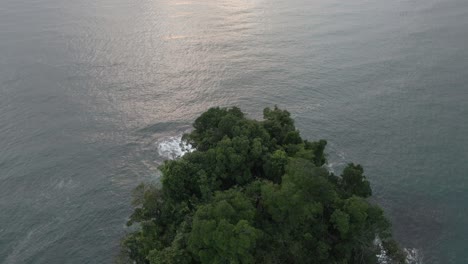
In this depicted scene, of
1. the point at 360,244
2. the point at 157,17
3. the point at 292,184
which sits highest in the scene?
the point at 157,17

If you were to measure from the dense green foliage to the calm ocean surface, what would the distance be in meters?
12.0

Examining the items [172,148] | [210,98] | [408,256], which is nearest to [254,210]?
[408,256]

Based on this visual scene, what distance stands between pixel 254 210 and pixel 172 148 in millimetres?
32517

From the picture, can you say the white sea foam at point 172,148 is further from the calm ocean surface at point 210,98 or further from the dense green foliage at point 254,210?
the dense green foliage at point 254,210

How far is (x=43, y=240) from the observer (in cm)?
5159

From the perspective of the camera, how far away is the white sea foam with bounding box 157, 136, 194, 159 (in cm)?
6650

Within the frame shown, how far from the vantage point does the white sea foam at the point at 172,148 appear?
66.5 metres

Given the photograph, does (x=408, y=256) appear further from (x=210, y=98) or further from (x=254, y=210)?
(x=210, y=98)

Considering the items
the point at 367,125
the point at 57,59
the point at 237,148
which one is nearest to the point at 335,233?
the point at 237,148

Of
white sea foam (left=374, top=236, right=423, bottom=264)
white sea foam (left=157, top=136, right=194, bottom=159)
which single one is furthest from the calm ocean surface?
white sea foam (left=374, top=236, right=423, bottom=264)

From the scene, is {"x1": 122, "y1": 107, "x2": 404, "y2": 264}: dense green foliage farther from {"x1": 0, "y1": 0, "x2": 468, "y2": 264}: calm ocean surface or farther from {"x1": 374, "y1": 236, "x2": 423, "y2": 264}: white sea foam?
{"x1": 0, "y1": 0, "x2": 468, "y2": 264}: calm ocean surface

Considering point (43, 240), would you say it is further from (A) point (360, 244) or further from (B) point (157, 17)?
(B) point (157, 17)

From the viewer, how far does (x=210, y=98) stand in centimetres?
8088

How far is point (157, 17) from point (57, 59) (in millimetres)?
36892
